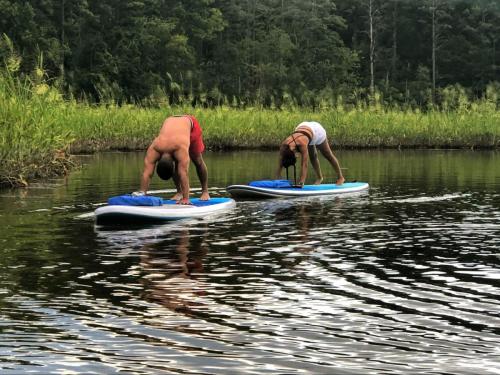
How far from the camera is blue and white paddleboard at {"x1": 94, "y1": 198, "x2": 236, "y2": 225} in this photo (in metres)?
12.5

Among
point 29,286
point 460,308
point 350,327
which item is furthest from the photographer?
point 29,286

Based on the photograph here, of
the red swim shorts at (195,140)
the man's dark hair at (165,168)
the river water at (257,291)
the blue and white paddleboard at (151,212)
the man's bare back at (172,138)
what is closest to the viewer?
the river water at (257,291)

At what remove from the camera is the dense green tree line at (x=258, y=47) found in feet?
210

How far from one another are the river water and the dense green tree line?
41.7m

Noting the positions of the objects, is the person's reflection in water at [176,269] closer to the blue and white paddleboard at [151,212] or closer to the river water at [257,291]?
the river water at [257,291]

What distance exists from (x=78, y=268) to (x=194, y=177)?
43.3 ft

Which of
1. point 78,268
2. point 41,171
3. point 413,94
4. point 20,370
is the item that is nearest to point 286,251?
point 78,268

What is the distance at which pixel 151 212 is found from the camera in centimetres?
1273

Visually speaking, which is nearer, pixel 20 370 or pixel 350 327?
pixel 20 370

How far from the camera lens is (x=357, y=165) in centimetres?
2661

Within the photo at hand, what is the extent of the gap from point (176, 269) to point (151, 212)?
12.1ft

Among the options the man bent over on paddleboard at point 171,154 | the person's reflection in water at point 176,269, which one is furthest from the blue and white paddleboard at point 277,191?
the person's reflection in water at point 176,269

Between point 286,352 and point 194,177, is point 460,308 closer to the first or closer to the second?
point 286,352

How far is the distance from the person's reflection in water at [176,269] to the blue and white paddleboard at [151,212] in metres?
0.81
